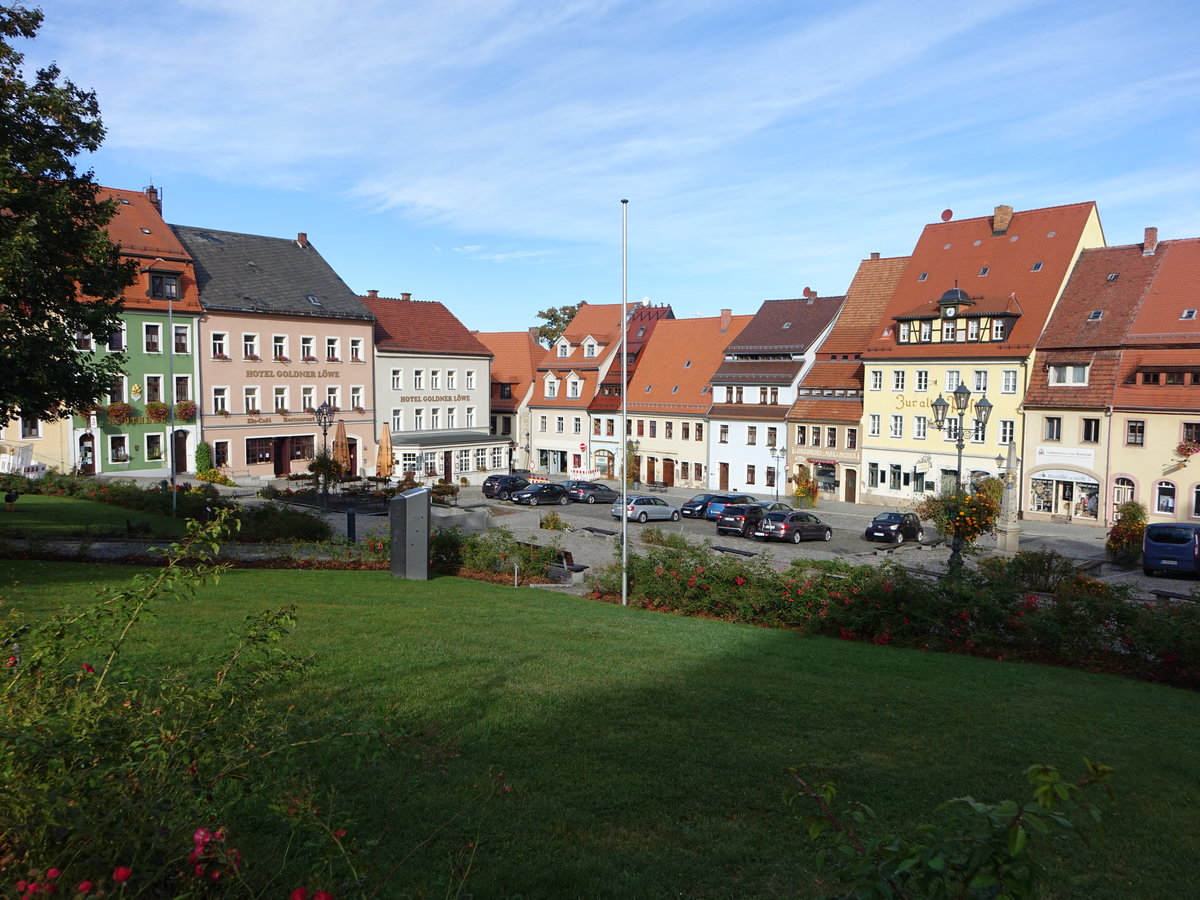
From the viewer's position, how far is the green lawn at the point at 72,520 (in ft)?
77.5

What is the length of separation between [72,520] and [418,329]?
36404 millimetres

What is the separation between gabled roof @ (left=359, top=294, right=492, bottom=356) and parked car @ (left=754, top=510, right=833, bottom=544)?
3063 centimetres

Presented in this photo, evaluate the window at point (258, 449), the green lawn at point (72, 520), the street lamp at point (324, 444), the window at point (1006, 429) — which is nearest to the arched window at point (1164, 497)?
the window at point (1006, 429)

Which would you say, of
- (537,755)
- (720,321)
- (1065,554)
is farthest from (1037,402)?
(537,755)

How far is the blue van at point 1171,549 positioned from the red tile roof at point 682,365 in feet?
106

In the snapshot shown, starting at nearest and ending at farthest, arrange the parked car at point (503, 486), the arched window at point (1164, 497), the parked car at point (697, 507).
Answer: the arched window at point (1164, 497)
the parked car at point (697, 507)
the parked car at point (503, 486)

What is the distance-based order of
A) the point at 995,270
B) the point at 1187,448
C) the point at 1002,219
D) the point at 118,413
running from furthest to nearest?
the point at 1002,219 → the point at 995,270 → the point at 118,413 → the point at 1187,448

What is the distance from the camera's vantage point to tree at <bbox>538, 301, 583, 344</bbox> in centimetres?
8862

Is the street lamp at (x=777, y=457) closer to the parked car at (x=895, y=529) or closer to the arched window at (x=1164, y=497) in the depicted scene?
the parked car at (x=895, y=529)

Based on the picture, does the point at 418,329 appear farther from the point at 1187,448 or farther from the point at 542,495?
the point at 1187,448

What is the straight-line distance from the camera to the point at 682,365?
6284cm

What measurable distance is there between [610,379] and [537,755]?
190ft

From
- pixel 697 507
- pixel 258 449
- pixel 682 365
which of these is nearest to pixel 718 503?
pixel 697 507

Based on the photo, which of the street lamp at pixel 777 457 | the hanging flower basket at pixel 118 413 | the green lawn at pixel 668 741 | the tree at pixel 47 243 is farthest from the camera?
the street lamp at pixel 777 457
